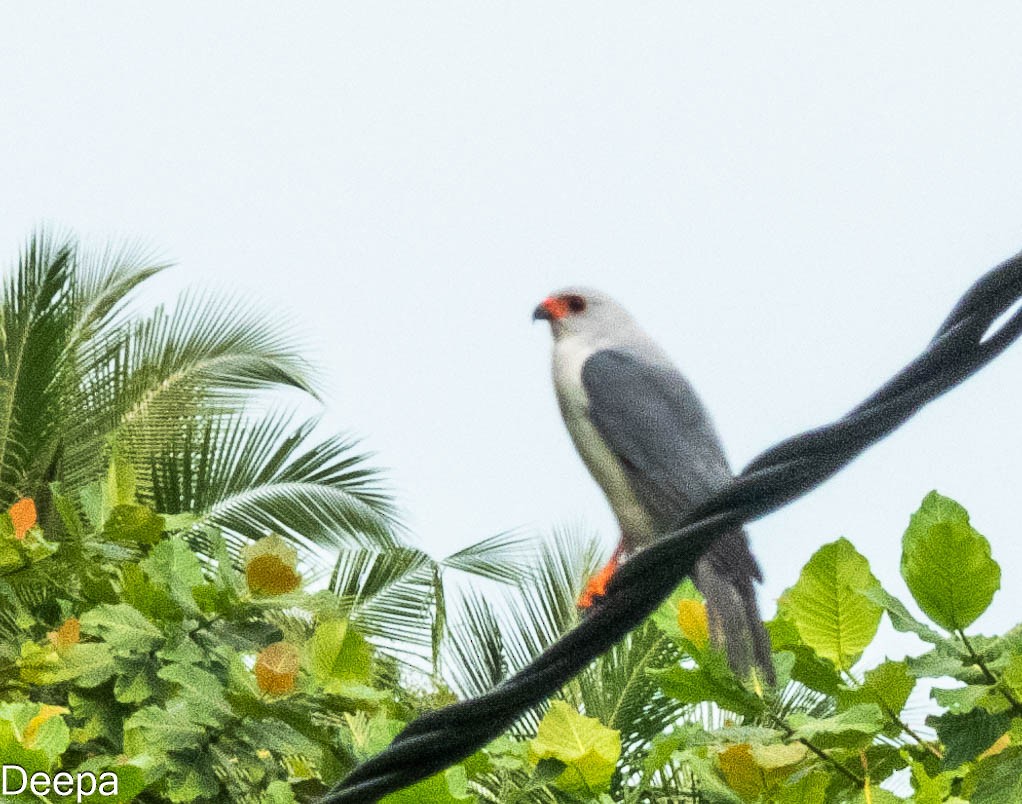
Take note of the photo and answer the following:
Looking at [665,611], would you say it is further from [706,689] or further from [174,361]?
[174,361]

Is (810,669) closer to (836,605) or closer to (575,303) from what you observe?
(836,605)

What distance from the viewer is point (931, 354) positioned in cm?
168

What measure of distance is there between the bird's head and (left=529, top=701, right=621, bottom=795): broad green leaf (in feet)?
4.60

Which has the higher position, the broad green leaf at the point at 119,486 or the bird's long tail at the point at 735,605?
the broad green leaf at the point at 119,486

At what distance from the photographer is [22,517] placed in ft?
15.5

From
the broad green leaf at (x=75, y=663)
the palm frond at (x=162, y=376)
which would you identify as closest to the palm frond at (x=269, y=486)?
the palm frond at (x=162, y=376)

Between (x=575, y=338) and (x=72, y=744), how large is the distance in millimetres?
2048

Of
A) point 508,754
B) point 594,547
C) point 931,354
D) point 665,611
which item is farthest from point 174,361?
point 931,354

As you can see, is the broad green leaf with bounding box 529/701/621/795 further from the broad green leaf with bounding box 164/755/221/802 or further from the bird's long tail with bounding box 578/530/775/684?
the broad green leaf with bounding box 164/755/221/802

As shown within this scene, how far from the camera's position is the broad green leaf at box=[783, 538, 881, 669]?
3002 millimetres

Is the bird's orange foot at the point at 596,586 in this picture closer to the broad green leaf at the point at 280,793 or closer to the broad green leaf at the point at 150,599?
the broad green leaf at the point at 280,793

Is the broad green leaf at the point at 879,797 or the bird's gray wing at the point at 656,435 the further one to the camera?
the bird's gray wing at the point at 656,435

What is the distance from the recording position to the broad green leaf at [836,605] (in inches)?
118

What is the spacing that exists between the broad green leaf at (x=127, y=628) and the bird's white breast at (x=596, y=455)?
1.33 metres
